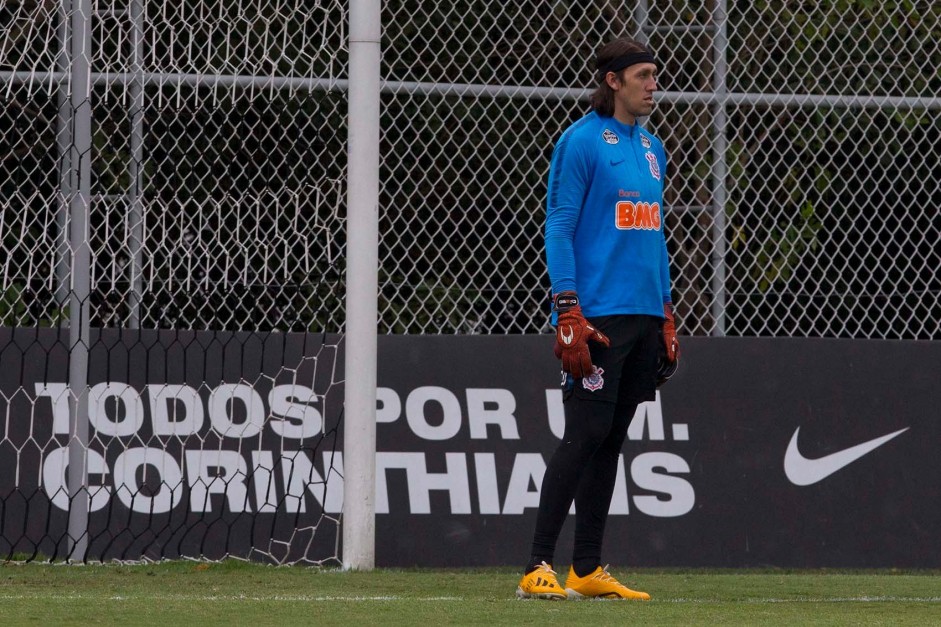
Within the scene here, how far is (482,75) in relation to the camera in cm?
616

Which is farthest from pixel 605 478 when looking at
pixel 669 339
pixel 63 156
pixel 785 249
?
pixel 63 156

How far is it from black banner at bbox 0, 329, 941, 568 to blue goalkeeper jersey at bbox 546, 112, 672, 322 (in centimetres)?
145

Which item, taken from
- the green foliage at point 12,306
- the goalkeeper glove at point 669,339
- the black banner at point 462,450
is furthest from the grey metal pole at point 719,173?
the green foliage at point 12,306

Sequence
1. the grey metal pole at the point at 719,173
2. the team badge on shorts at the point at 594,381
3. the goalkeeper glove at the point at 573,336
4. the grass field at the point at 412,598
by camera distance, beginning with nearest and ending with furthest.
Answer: the grass field at the point at 412,598
the goalkeeper glove at the point at 573,336
the team badge on shorts at the point at 594,381
the grey metal pole at the point at 719,173

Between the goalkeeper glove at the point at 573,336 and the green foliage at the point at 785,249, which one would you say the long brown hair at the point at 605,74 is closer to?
the goalkeeper glove at the point at 573,336

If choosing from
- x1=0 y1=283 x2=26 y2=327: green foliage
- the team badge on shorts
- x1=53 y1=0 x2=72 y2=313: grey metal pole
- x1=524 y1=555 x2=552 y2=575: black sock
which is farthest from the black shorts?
x1=0 y1=283 x2=26 y2=327: green foliage

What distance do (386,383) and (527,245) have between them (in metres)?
0.88

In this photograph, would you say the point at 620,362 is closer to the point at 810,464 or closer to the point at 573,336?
the point at 573,336

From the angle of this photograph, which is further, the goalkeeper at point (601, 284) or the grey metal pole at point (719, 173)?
the grey metal pole at point (719, 173)

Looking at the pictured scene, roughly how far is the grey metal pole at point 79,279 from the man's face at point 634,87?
2.18m

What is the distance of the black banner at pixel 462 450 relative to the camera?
5605 mm

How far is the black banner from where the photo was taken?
5.61m

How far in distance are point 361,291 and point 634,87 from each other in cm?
143

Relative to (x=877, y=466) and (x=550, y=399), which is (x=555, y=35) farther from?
(x=877, y=466)
